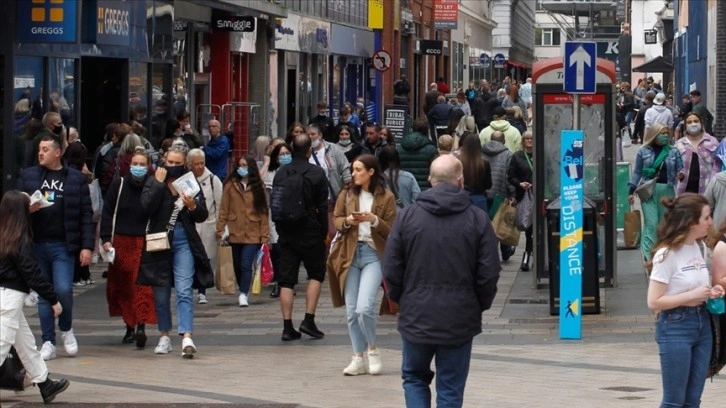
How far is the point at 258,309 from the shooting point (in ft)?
50.8

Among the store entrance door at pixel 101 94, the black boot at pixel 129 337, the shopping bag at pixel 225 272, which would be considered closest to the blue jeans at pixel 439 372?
the black boot at pixel 129 337

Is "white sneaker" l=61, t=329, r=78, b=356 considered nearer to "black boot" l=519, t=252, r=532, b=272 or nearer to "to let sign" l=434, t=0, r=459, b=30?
"black boot" l=519, t=252, r=532, b=272

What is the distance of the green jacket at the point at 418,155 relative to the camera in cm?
1864

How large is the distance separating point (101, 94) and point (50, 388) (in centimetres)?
1351

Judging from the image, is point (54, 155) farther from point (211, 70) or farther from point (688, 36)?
point (688, 36)

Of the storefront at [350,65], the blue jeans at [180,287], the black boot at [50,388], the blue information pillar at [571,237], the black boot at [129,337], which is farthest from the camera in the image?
the storefront at [350,65]

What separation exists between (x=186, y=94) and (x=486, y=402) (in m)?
18.7

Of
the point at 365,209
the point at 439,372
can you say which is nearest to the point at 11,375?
the point at 365,209

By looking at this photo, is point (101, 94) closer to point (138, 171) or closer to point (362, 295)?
point (138, 171)

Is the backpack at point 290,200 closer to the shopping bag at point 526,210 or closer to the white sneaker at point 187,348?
the white sneaker at point 187,348

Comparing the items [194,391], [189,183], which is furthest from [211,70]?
[194,391]

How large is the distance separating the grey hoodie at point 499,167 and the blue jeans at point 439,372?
10165 mm

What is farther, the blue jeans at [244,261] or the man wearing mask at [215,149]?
the man wearing mask at [215,149]

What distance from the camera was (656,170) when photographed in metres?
16.5
